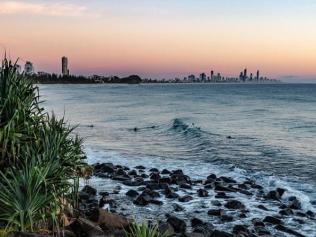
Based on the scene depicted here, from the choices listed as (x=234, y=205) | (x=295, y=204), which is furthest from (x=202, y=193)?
(x=295, y=204)

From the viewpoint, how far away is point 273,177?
22.6 m

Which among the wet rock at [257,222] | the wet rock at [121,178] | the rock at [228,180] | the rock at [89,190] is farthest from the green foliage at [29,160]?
the rock at [228,180]

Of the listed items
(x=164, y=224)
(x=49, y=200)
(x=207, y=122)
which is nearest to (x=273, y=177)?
(x=164, y=224)

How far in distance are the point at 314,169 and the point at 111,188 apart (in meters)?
10.9

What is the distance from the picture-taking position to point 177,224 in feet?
45.7

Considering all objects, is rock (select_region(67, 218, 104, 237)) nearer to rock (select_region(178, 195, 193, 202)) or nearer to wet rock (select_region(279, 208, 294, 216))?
rock (select_region(178, 195, 193, 202))

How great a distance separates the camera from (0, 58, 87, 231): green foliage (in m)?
9.25

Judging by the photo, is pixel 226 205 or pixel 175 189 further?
pixel 175 189

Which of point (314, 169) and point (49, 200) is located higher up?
point (49, 200)

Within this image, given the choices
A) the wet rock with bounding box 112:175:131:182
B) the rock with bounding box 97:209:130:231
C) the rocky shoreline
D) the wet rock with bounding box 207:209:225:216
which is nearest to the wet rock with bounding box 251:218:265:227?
the rocky shoreline

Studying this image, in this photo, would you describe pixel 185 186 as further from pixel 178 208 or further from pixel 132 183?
pixel 178 208

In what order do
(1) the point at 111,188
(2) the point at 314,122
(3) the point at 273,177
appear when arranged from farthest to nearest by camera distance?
(2) the point at 314,122 < (3) the point at 273,177 < (1) the point at 111,188

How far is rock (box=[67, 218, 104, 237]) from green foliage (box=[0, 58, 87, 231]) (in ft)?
1.75

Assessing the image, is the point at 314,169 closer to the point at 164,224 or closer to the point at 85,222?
the point at 164,224
